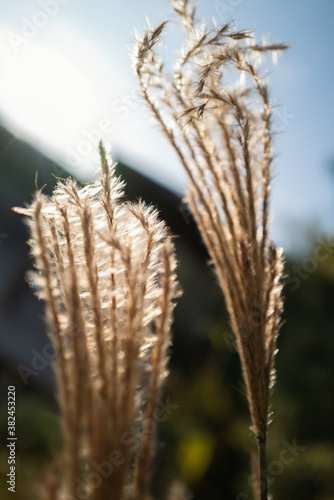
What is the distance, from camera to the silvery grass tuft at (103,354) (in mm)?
593

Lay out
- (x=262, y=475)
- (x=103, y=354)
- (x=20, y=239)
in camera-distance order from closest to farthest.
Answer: (x=103, y=354) → (x=262, y=475) → (x=20, y=239)

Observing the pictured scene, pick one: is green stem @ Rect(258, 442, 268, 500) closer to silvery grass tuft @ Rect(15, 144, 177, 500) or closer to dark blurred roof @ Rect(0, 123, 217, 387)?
A: silvery grass tuft @ Rect(15, 144, 177, 500)

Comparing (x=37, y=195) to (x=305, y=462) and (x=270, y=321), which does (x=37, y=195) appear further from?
(x=305, y=462)

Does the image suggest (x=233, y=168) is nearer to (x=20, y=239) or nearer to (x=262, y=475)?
(x=262, y=475)

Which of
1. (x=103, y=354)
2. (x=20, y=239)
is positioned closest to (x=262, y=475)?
(x=103, y=354)

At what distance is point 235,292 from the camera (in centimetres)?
105

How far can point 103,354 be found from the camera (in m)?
0.67

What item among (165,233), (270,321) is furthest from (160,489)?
(165,233)

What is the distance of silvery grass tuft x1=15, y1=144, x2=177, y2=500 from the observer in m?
0.59

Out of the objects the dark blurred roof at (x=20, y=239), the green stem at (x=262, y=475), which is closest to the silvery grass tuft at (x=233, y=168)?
the green stem at (x=262, y=475)

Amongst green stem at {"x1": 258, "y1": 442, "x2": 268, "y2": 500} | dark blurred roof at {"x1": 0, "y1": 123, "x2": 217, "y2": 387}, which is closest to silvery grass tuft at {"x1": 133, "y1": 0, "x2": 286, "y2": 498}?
green stem at {"x1": 258, "y1": 442, "x2": 268, "y2": 500}

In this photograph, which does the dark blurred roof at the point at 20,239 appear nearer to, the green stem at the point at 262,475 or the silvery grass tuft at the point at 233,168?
the silvery grass tuft at the point at 233,168

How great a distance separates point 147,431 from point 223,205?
0.65m

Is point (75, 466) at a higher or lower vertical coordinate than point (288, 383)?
lower
